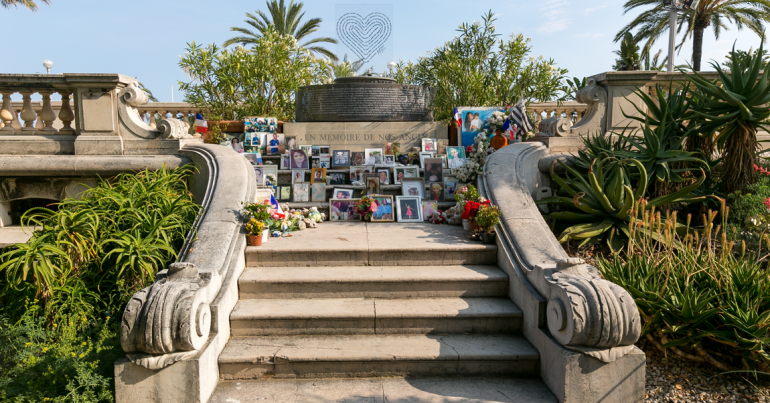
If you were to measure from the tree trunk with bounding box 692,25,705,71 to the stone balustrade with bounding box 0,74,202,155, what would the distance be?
23.1m

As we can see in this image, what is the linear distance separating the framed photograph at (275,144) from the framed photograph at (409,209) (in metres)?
3.10

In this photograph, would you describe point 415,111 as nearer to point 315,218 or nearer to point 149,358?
point 315,218

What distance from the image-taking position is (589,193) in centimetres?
565

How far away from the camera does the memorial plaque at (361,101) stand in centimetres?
930

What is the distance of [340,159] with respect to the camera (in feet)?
27.2

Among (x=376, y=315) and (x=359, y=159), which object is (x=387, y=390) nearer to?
(x=376, y=315)

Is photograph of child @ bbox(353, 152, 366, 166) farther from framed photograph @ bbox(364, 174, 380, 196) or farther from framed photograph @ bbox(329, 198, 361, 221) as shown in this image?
framed photograph @ bbox(329, 198, 361, 221)

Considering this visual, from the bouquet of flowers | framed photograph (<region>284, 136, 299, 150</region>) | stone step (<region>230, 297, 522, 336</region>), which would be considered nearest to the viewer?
stone step (<region>230, 297, 522, 336</region>)

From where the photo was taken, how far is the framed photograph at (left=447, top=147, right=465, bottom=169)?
8.09 metres

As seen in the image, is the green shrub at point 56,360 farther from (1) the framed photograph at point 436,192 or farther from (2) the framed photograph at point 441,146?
(2) the framed photograph at point 441,146

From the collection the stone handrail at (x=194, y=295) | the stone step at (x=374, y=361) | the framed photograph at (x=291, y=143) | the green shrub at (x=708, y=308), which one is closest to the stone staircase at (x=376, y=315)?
the stone step at (x=374, y=361)

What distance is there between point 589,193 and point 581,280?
2410 millimetres

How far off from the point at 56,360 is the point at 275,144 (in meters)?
5.95

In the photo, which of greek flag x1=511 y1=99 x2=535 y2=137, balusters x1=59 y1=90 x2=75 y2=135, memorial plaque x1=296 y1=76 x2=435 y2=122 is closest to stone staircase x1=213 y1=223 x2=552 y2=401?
greek flag x1=511 y1=99 x2=535 y2=137
